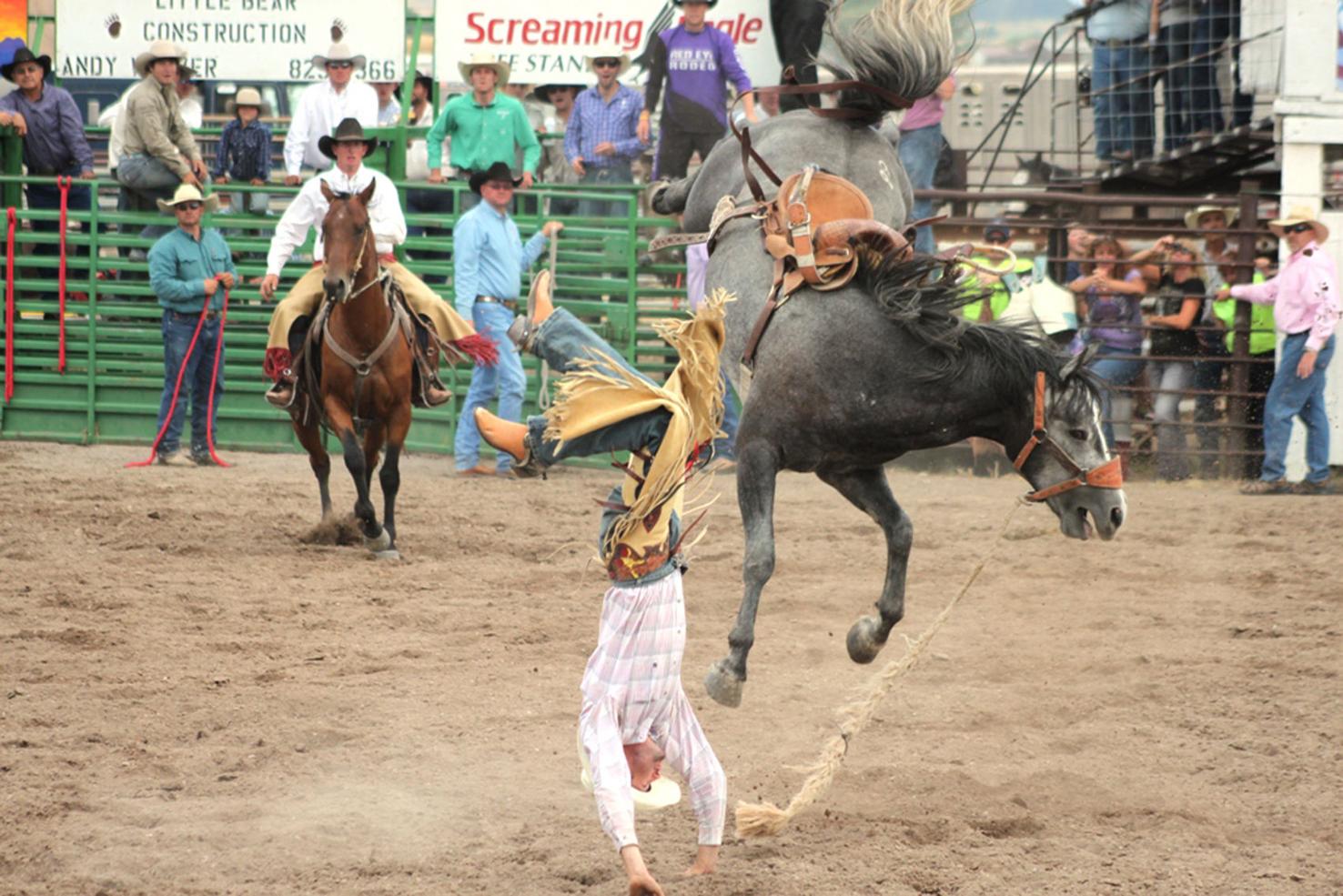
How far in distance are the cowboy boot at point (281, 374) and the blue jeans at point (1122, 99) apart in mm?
6930

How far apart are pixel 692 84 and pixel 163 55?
397 centimetres

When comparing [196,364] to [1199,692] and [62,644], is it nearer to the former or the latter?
[62,644]

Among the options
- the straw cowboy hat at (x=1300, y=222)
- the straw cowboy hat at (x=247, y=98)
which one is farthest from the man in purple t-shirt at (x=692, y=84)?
the straw cowboy hat at (x=1300, y=222)

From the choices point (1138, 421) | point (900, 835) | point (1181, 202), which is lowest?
point (900, 835)

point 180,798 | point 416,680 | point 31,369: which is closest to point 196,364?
point 31,369

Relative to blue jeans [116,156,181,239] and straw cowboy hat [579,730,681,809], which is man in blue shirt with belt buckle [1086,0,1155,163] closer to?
blue jeans [116,156,181,239]

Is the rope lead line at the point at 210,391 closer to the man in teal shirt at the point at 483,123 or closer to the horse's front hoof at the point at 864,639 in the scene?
the man in teal shirt at the point at 483,123

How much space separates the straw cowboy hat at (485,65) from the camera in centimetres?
1245

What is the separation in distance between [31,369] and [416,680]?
8.66 m

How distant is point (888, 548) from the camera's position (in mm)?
6047

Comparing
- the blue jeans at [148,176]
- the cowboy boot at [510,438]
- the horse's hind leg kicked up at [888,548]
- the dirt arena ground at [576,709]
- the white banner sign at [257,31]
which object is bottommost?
the dirt arena ground at [576,709]

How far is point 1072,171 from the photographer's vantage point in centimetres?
1572

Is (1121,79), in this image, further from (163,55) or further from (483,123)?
(163,55)

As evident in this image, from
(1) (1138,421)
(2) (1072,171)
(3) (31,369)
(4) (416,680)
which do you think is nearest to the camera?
(4) (416,680)
